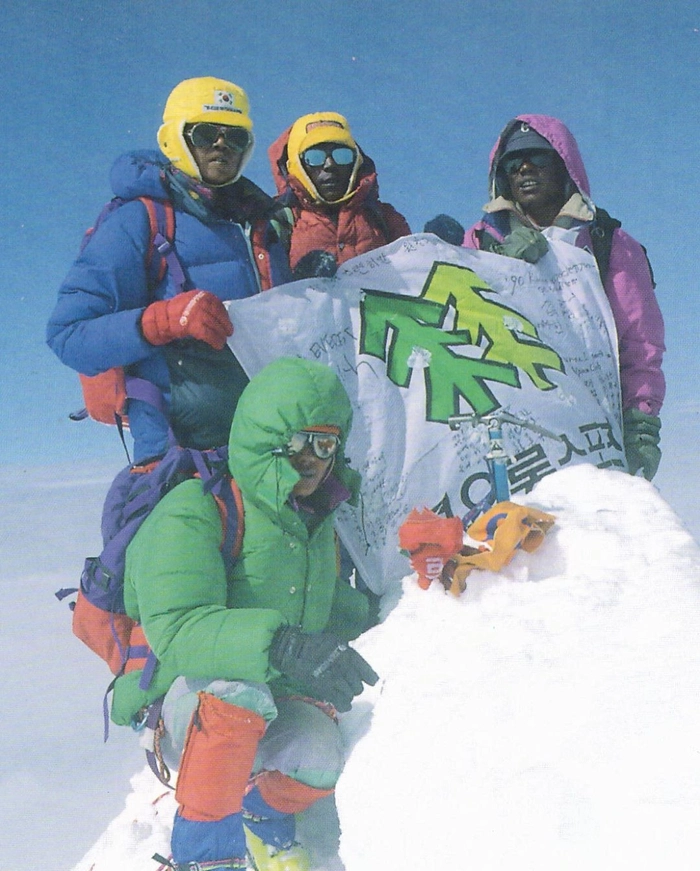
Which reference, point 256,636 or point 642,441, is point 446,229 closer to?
point 642,441

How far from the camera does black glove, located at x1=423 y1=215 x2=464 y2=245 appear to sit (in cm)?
308

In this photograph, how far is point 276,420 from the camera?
2.09 metres

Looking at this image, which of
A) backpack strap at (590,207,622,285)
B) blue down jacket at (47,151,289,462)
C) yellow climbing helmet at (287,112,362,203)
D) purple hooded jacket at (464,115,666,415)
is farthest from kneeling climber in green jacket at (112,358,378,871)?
backpack strap at (590,207,622,285)

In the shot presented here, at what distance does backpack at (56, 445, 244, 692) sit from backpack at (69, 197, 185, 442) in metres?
0.22

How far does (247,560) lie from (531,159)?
204 cm

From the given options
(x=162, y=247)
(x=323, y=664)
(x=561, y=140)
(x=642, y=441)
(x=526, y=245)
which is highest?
(x=561, y=140)

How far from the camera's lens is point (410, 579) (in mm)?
2424

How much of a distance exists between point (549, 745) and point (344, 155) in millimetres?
2212

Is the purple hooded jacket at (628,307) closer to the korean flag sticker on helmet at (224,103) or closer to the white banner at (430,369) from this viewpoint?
the white banner at (430,369)

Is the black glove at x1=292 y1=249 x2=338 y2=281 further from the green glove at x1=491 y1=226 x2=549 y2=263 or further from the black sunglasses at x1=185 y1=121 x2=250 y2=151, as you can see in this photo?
the green glove at x1=491 y1=226 x2=549 y2=263

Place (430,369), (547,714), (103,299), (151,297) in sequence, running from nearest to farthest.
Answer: (547,714)
(103,299)
(151,297)
(430,369)

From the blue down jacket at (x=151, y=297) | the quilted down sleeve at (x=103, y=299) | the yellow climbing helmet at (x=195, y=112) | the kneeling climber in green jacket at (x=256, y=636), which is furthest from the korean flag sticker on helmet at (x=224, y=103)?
the kneeling climber in green jacket at (x=256, y=636)

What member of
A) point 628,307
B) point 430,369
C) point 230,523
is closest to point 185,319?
point 230,523

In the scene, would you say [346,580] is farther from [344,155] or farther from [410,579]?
[344,155]
